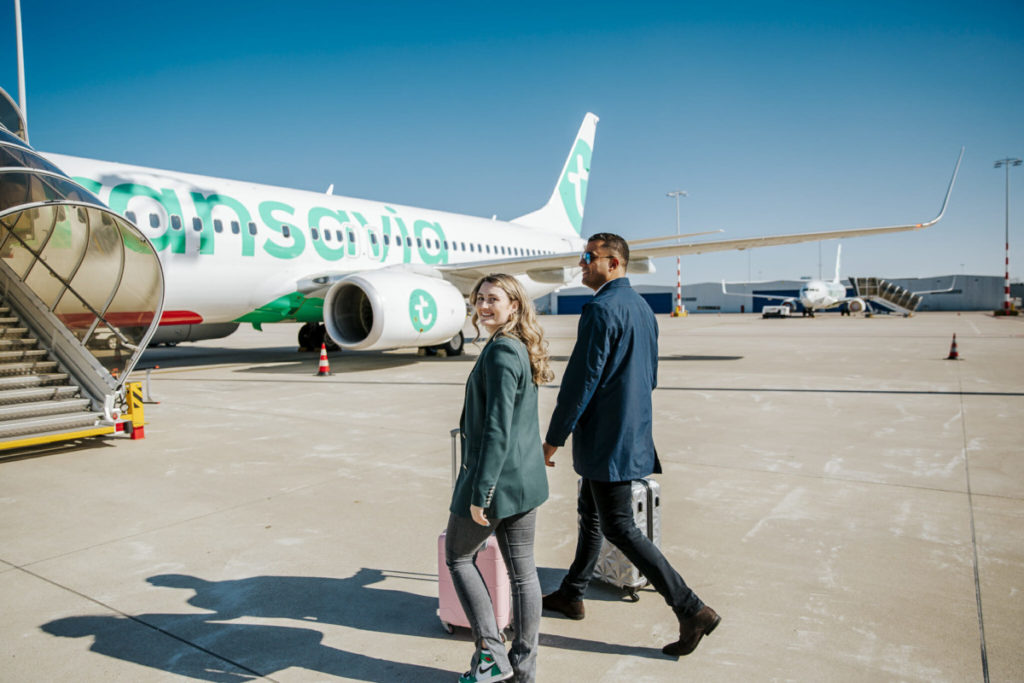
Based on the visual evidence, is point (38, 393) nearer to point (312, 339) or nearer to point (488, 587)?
point (488, 587)

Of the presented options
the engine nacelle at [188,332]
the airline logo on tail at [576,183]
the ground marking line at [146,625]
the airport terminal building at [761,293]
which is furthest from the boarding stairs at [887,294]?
the ground marking line at [146,625]

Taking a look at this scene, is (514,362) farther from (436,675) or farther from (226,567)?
(226,567)

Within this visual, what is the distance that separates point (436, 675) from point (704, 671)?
92 cm

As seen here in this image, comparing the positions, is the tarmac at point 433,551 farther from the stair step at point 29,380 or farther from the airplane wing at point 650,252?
the airplane wing at point 650,252

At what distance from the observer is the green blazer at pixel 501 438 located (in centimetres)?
210

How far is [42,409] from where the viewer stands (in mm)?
5559

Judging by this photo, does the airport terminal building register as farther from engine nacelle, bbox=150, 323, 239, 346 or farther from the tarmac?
the tarmac

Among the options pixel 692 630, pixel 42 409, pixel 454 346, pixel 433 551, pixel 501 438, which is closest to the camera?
pixel 501 438

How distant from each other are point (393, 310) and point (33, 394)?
16.6 ft

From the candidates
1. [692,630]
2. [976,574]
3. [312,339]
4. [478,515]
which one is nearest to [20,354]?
[478,515]

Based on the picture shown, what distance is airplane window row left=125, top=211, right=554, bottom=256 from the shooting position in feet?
30.6

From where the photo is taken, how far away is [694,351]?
49.2 ft

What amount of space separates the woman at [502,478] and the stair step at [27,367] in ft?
18.6

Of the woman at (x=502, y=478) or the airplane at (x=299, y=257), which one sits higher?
the airplane at (x=299, y=257)
